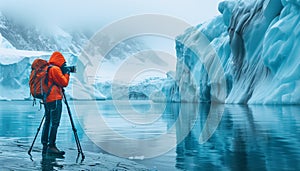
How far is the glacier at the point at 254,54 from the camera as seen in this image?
1055 inches

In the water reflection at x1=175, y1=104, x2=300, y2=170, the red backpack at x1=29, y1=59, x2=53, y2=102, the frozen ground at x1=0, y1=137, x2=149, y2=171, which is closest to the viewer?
the frozen ground at x1=0, y1=137, x2=149, y2=171

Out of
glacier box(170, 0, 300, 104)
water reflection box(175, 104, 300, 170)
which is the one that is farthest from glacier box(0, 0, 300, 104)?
water reflection box(175, 104, 300, 170)

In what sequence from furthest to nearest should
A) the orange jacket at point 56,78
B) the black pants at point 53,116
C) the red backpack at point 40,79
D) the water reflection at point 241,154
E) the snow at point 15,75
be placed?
the snow at point 15,75
the black pants at point 53,116
the red backpack at point 40,79
the orange jacket at point 56,78
the water reflection at point 241,154

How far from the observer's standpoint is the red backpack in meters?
5.48

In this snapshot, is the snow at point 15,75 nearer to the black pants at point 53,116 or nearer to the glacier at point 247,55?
the glacier at point 247,55

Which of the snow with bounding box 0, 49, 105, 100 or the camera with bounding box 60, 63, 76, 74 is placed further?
the snow with bounding box 0, 49, 105, 100

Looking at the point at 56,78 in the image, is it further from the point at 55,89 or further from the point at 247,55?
the point at 247,55

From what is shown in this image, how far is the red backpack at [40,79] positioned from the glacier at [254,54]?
75.7 ft

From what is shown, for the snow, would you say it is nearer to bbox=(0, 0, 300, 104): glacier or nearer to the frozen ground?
bbox=(0, 0, 300, 104): glacier

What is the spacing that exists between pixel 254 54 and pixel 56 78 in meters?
31.0

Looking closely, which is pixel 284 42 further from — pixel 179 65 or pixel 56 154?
pixel 179 65

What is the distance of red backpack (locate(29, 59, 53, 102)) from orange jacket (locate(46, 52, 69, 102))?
0.25ft

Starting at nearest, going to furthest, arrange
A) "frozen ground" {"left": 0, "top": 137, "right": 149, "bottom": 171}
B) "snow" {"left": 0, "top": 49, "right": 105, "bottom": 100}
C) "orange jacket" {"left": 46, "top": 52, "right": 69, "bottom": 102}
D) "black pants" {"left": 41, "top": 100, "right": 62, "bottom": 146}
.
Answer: "frozen ground" {"left": 0, "top": 137, "right": 149, "bottom": 171}
"orange jacket" {"left": 46, "top": 52, "right": 69, "bottom": 102}
"black pants" {"left": 41, "top": 100, "right": 62, "bottom": 146}
"snow" {"left": 0, "top": 49, "right": 105, "bottom": 100}

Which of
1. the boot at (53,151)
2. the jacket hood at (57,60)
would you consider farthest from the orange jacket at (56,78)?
the boot at (53,151)
